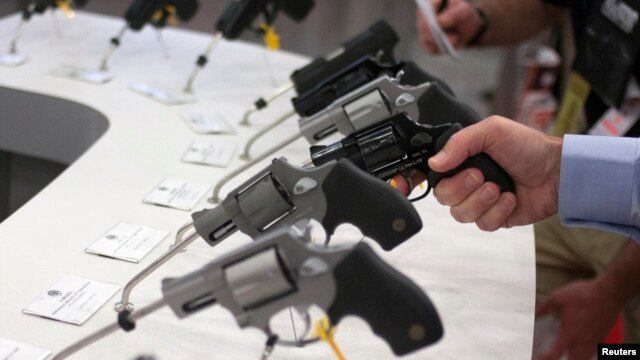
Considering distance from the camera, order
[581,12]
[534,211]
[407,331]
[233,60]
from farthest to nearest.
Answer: [233,60] → [581,12] → [534,211] → [407,331]

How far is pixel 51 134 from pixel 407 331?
4.79 ft

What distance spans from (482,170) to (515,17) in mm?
1135

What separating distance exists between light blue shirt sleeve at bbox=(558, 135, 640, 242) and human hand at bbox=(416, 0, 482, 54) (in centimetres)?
96

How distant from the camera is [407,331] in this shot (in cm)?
75

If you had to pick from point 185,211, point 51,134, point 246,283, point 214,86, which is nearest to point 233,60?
point 214,86

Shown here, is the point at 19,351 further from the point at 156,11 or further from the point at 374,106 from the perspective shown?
the point at 156,11

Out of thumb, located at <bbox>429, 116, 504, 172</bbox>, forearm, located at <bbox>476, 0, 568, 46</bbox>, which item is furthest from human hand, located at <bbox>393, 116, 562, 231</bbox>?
forearm, located at <bbox>476, 0, 568, 46</bbox>

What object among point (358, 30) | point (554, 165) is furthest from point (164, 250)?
point (358, 30)

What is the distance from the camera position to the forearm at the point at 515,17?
2084mm

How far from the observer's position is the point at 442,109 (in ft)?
4.38

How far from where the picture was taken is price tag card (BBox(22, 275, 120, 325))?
1052 mm

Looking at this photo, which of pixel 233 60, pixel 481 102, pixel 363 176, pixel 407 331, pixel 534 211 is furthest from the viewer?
pixel 481 102

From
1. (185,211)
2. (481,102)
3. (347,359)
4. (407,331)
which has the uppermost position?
(185,211)

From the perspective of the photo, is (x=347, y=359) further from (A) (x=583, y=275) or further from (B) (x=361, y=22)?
(B) (x=361, y=22)
